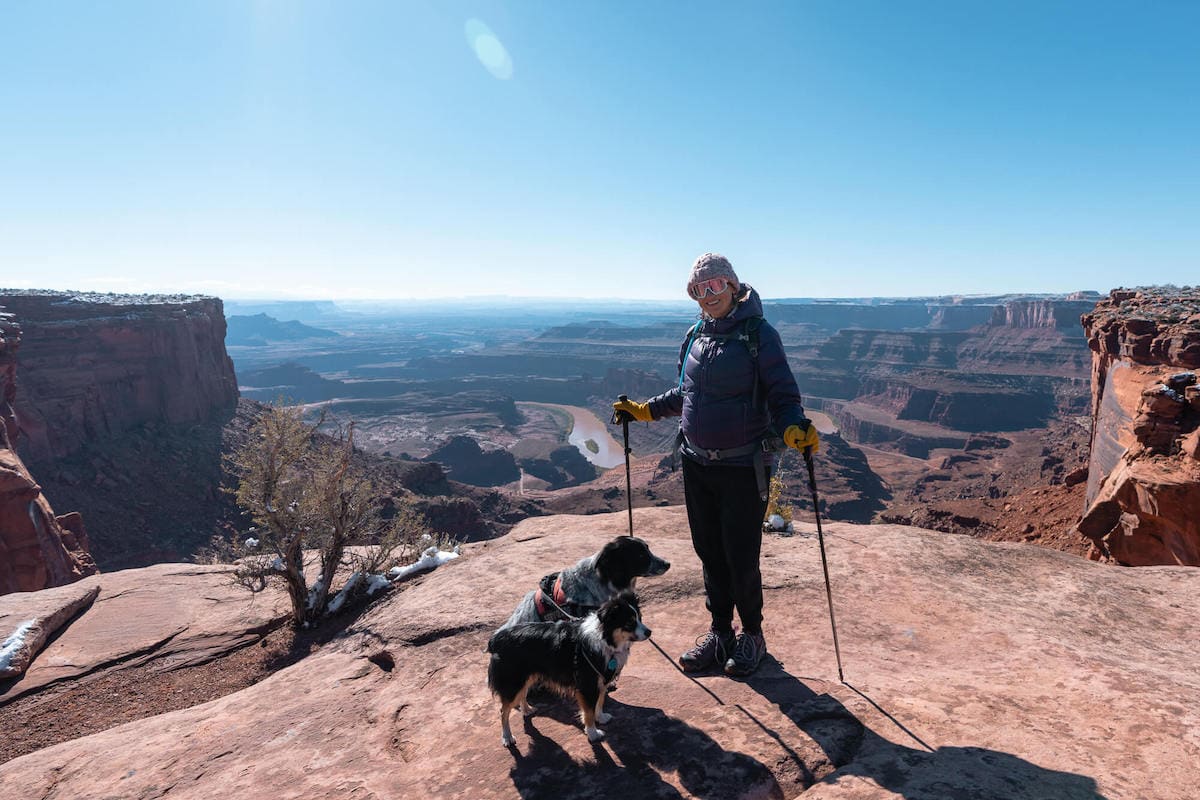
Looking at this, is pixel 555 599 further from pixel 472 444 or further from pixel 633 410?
pixel 472 444

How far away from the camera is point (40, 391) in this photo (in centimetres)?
3466

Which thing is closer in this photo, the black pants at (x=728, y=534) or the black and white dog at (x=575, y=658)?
the black and white dog at (x=575, y=658)

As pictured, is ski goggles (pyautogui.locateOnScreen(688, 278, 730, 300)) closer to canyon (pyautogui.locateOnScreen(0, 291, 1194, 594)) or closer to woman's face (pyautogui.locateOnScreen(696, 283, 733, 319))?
woman's face (pyautogui.locateOnScreen(696, 283, 733, 319))

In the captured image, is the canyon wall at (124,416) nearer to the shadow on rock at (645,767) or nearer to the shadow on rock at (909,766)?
the shadow on rock at (645,767)

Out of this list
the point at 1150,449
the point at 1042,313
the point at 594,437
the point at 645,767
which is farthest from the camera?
the point at 1042,313

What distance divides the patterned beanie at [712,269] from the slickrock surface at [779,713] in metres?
2.76

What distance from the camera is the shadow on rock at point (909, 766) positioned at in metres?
2.46

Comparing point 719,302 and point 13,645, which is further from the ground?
point 719,302

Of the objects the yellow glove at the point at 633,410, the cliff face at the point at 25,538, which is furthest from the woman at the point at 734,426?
the cliff face at the point at 25,538

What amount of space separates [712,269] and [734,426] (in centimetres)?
108

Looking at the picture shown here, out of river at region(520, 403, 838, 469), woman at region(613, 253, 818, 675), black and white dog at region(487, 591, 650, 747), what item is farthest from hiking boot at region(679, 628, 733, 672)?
river at region(520, 403, 838, 469)

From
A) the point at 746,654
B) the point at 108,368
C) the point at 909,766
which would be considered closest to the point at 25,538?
the point at 746,654

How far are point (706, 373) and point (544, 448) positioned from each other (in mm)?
81005

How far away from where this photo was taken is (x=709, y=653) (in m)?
4.13
